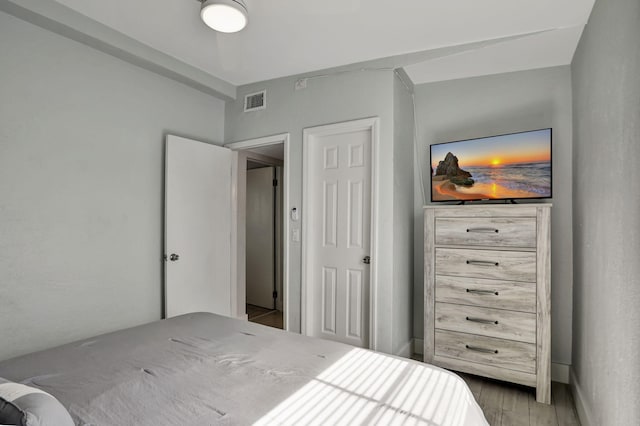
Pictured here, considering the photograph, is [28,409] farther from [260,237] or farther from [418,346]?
[260,237]

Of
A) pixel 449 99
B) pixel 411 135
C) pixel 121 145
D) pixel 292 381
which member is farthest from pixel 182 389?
pixel 449 99

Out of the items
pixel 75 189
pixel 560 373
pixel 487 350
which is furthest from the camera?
pixel 560 373

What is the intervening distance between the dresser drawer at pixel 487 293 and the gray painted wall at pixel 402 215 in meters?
0.37

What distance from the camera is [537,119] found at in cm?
297

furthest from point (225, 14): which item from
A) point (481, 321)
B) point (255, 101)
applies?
point (481, 321)

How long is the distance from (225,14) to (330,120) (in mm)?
1315

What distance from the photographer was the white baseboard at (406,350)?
3090 mm

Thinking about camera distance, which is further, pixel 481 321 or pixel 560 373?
pixel 560 373

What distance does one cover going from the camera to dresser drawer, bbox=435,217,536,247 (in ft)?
8.38

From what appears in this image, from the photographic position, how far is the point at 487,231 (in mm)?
2686

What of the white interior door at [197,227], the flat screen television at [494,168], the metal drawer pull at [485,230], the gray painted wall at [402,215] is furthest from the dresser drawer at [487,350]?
the white interior door at [197,227]

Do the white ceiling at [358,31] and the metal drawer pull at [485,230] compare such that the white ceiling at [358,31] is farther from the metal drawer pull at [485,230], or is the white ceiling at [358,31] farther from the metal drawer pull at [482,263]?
the metal drawer pull at [482,263]

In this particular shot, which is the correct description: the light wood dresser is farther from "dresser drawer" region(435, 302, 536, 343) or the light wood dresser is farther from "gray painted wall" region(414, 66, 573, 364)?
"gray painted wall" region(414, 66, 573, 364)

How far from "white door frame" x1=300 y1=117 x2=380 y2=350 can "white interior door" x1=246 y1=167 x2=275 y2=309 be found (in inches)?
72.4
